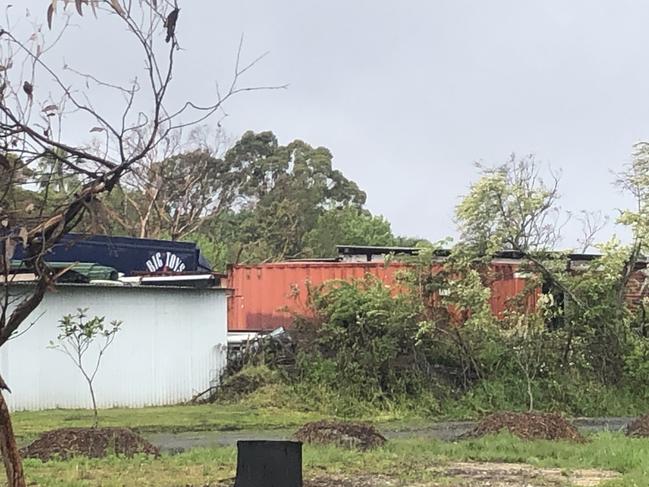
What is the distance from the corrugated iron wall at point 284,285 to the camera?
20875mm

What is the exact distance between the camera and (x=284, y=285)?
23469mm

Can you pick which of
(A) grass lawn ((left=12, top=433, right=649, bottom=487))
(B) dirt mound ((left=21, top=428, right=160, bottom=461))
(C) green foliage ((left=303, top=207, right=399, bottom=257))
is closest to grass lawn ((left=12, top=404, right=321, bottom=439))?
(B) dirt mound ((left=21, top=428, right=160, bottom=461))

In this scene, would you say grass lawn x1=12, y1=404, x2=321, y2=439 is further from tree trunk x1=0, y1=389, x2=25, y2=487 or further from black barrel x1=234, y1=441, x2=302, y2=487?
tree trunk x1=0, y1=389, x2=25, y2=487

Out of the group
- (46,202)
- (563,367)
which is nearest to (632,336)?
(563,367)

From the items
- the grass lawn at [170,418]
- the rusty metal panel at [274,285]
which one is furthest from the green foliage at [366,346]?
the rusty metal panel at [274,285]

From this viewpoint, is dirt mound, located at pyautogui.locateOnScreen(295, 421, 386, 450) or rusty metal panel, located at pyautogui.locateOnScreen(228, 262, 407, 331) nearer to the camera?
dirt mound, located at pyautogui.locateOnScreen(295, 421, 386, 450)

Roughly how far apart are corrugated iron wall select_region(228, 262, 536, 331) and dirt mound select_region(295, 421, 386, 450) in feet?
26.1

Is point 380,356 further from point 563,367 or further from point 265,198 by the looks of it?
point 265,198

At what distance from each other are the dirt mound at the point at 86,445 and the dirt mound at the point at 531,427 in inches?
192

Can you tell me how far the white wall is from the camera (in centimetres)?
1791

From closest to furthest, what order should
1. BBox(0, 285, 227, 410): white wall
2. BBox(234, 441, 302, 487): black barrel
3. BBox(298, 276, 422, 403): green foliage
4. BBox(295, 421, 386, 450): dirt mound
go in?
BBox(234, 441, 302, 487): black barrel → BBox(295, 421, 386, 450): dirt mound → BBox(0, 285, 227, 410): white wall → BBox(298, 276, 422, 403): green foliage

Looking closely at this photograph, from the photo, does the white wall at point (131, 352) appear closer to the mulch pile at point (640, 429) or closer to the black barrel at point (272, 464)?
the mulch pile at point (640, 429)

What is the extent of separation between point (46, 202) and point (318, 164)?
4766 cm

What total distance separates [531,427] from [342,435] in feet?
8.98
